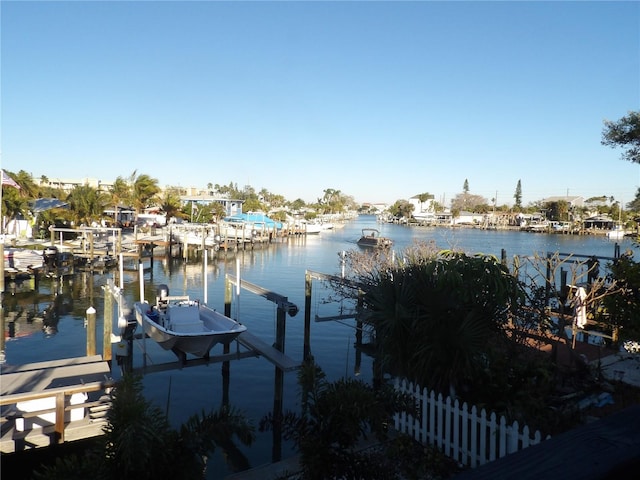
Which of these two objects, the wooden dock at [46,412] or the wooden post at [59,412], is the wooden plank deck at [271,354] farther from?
the wooden post at [59,412]

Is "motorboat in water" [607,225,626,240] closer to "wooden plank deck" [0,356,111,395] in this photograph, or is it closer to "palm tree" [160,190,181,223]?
"palm tree" [160,190,181,223]

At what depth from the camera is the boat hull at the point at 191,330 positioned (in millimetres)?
11906

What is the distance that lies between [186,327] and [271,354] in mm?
2544

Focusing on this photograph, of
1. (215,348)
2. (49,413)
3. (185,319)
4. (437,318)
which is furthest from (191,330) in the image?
(437,318)

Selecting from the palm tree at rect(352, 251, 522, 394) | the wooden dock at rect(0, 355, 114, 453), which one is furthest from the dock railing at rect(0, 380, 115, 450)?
the palm tree at rect(352, 251, 522, 394)

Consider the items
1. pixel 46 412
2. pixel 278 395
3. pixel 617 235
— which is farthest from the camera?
pixel 617 235

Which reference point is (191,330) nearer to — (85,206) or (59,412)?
Answer: (59,412)

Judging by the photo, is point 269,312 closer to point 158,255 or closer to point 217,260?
point 217,260

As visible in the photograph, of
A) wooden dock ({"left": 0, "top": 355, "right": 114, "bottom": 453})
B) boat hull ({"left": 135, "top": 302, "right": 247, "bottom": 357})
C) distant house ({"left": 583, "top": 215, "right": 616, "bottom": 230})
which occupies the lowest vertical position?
wooden dock ({"left": 0, "top": 355, "right": 114, "bottom": 453})

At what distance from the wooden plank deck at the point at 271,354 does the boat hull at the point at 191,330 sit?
2.06 feet

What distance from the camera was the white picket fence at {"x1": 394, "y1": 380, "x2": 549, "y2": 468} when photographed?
22.0 ft

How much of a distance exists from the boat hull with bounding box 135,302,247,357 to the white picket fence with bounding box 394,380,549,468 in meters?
5.44

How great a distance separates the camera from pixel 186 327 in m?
12.7

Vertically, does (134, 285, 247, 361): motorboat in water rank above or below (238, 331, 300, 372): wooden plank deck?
above
